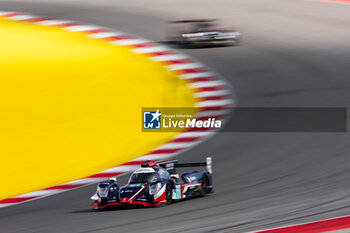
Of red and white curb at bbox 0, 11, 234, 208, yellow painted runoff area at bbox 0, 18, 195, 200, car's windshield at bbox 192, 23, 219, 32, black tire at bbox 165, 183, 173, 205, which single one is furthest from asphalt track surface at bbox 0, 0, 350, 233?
yellow painted runoff area at bbox 0, 18, 195, 200

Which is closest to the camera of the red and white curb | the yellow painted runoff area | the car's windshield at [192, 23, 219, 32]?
the red and white curb

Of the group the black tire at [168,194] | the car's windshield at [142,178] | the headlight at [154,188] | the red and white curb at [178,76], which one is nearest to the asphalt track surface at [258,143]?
the black tire at [168,194]

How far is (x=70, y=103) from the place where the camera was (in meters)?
15.3

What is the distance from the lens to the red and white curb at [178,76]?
11688 millimetres

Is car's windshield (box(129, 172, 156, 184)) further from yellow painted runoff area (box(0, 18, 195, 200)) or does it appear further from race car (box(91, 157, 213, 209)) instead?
yellow painted runoff area (box(0, 18, 195, 200))

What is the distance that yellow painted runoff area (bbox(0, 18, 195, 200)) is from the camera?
12.5 meters

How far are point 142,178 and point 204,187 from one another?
41.2 inches

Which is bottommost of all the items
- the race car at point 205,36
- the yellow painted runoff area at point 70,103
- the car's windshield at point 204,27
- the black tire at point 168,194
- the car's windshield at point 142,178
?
the black tire at point 168,194

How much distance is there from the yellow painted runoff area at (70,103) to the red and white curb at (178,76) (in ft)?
0.82

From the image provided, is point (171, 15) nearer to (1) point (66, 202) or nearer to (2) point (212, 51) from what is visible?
(2) point (212, 51)

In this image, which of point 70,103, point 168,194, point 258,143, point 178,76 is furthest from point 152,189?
point 178,76

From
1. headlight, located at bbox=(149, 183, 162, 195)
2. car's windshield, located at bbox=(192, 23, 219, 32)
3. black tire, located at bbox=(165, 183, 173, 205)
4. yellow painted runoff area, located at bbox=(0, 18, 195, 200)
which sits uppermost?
car's windshield, located at bbox=(192, 23, 219, 32)

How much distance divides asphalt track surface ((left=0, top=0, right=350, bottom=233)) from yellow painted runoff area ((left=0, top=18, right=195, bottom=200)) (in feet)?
2.98

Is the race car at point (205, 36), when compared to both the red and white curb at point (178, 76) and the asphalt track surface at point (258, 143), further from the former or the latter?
the red and white curb at point (178, 76)
